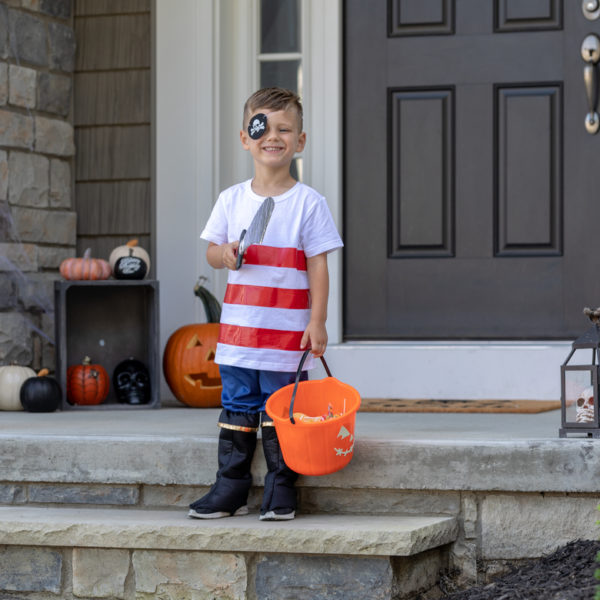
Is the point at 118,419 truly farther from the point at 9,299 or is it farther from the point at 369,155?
the point at 369,155

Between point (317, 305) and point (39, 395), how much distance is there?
1.49 m

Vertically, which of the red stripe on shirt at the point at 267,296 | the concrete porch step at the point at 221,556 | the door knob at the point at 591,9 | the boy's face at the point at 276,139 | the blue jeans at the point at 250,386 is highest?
the door knob at the point at 591,9

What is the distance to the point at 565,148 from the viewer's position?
13.3ft

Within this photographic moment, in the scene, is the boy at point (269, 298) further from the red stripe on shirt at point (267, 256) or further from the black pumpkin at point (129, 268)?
the black pumpkin at point (129, 268)

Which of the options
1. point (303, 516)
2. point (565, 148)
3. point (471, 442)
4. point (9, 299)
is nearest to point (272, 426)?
point (303, 516)

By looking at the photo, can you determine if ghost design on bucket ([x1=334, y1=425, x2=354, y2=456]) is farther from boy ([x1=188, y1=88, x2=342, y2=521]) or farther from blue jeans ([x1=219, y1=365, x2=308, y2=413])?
blue jeans ([x1=219, y1=365, x2=308, y2=413])

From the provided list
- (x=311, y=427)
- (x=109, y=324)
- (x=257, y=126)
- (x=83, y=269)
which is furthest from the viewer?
(x=109, y=324)

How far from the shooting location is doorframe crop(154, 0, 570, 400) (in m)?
4.23

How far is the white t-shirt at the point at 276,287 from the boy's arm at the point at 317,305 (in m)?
0.02

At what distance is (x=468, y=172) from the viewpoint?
4156mm

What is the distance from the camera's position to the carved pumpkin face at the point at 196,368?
4.04m

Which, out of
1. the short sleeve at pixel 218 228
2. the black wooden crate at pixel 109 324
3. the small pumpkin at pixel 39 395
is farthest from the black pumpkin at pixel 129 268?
the short sleeve at pixel 218 228

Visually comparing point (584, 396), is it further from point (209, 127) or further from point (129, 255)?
point (209, 127)

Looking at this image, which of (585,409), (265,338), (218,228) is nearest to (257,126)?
(218,228)
